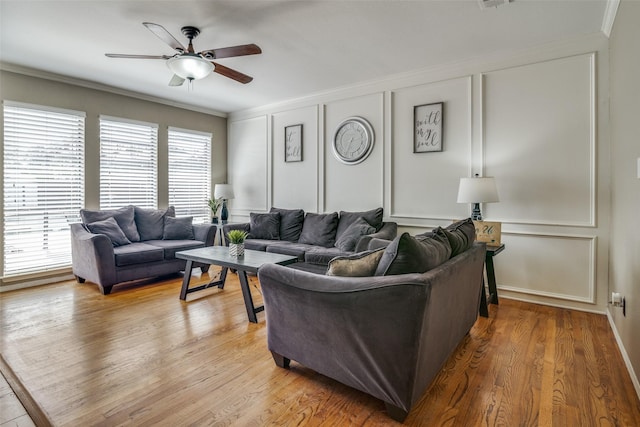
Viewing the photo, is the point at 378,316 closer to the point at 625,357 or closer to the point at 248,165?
the point at 625,357

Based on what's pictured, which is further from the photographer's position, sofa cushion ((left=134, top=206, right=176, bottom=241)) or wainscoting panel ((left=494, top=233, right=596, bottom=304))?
sofa cushion ((left=134, top=206, right=176, bottom=241))

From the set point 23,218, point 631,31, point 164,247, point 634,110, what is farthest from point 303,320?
point 23,218

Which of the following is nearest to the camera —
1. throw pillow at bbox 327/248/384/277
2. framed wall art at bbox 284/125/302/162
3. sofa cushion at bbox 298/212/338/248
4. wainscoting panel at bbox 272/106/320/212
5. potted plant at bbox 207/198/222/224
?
throw pillow at bbox 327/248/384/277

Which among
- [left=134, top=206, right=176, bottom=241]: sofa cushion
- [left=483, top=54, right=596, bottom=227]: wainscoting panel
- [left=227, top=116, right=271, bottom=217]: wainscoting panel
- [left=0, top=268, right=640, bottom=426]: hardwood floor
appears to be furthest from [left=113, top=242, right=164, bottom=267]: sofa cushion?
[left=483, top=54, right=596, bottom=227]: wainscoting panel

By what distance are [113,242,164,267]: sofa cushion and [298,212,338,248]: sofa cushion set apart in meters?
1.84

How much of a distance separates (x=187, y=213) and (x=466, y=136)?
448 cm

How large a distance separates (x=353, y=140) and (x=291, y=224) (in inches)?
58.7

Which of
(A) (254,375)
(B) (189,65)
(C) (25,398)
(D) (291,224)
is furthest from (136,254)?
(A) (254,375)

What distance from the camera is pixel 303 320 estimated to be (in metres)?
1.87

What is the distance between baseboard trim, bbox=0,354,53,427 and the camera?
5.41 ft

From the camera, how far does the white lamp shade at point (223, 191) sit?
18.7 ft

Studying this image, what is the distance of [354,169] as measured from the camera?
4625mm

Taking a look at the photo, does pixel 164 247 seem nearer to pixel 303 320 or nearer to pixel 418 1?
pixel 303 320

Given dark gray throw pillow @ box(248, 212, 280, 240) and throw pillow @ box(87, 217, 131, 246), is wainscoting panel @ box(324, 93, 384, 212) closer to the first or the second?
dark gray throw pillow @ box(248, 212, 280, 240)
